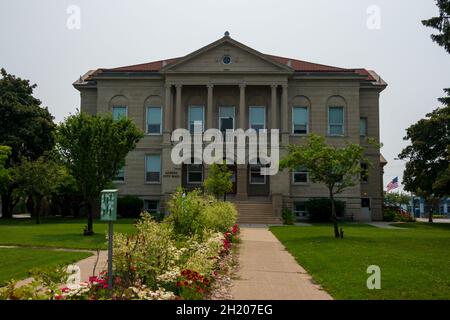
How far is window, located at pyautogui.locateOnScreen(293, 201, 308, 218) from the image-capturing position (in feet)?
144

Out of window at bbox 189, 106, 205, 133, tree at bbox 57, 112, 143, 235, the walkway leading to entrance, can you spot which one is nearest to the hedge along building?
window at bbox 189, 106, 205, 133

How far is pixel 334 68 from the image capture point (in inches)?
1876

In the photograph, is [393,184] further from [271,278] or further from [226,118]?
[271,278]

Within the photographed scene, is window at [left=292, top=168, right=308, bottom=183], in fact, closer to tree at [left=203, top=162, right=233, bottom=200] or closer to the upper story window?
tree at [left=203, top=162, right=233, bottom=200]

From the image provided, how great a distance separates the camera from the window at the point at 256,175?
146ft

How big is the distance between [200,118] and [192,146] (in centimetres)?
325

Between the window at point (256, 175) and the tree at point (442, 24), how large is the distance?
2385 cm

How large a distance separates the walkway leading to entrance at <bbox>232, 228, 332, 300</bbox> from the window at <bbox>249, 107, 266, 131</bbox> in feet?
83.9

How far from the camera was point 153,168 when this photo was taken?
45.2 meters

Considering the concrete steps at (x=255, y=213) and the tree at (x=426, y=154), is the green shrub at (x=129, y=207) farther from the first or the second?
the tree at (x=426, y=154)

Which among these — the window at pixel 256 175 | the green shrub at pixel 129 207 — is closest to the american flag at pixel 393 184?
the window at pixel 256 175
